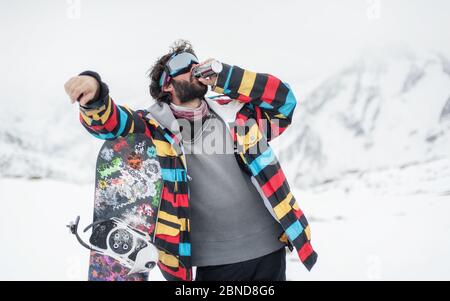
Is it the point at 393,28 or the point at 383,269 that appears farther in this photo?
the point at 393,28

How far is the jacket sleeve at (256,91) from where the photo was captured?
4.41 ft

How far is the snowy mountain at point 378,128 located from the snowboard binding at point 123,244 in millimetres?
2373

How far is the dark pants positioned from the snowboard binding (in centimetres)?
21

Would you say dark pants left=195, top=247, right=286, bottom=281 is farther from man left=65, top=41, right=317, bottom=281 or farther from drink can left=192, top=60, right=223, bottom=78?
drink can left=192, top=60, right=223, bottom=78

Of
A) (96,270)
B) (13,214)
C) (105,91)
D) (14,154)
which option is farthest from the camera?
(14,154)

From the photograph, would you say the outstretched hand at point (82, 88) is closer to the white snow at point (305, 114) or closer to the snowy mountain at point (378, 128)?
the white snow at point (305, 114)

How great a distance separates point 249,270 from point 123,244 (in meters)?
0.49

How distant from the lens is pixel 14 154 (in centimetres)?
410

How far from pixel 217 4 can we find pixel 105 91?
12.9 feet

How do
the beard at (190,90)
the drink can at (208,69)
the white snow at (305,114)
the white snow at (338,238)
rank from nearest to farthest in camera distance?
the drink can at (208,69) < the beard at (190,90) < the white snow at (338,238) < the white snow at (305,114)

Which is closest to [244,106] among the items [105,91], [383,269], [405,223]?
[105,91]

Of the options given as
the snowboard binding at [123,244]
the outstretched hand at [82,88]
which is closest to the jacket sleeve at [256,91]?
the outstretched hand at [82,88]

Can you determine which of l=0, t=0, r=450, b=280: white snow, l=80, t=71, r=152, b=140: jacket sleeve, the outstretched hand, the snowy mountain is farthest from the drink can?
the snowy mountain

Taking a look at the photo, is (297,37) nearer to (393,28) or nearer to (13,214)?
(393,28)
